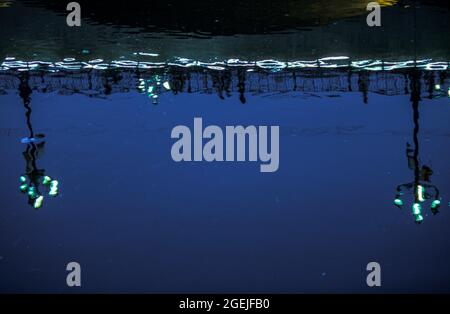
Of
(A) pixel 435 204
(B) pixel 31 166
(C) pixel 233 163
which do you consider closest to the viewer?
(A) pixel 435 204

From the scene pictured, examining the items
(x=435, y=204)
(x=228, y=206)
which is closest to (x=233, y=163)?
(x=228, y=206)

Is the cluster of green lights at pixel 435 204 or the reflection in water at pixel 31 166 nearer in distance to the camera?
the cluster of green lights at pixel 435 204

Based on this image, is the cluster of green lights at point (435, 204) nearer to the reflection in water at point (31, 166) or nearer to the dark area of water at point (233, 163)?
the dark area of water at point (233, 163)

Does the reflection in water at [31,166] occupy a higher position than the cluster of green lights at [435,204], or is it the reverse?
the reflection in water at [31,166]

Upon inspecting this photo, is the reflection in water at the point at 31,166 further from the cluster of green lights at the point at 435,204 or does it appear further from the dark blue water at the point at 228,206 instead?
the cluster of green lights at the point at 435,204

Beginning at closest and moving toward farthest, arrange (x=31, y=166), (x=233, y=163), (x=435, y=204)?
1. (x=435, y=204)
2. (x=31, y=166)
3. (x=233, y=163)

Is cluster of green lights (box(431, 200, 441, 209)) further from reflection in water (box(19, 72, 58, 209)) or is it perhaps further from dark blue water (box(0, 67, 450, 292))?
reflection in water (box(19, 72, 58, 209))

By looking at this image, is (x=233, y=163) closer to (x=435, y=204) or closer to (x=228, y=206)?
(x=228, y=206)

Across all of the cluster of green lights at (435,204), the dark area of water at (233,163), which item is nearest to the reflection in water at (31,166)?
the dark area of water at (233,163)

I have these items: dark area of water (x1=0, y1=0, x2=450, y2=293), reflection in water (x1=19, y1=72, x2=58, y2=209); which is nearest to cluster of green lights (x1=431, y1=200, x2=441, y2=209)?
dark area of water (x1=0, y1=0, x2=450, y2=293)

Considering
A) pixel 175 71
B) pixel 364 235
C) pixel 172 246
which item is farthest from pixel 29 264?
pixel 364 235

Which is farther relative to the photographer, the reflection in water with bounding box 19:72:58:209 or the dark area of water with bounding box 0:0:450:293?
the reflection in water with bounding box 19:72:58:209

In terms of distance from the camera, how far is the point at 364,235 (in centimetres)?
590

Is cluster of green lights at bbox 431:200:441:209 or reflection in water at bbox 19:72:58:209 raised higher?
reflection in water at bbox 19:72:58:209
